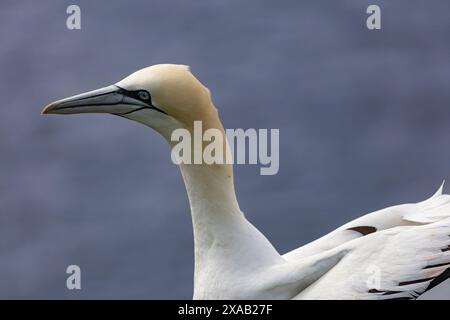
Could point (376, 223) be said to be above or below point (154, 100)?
below

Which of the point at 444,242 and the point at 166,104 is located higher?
the point at 166,104

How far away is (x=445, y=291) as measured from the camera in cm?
728

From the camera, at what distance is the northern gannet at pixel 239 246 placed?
6.96m

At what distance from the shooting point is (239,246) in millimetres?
7148

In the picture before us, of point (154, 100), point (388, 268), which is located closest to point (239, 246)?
point (388, 268)

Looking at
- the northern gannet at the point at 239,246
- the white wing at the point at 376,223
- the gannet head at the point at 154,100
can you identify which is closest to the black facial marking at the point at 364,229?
the white wing at the point at 376,223

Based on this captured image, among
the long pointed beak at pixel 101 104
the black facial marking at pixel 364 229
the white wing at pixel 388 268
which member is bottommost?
the white wing at pixel 388 268

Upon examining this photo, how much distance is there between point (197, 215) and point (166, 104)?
61cm

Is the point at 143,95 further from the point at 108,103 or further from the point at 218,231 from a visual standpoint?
the point at 218,231

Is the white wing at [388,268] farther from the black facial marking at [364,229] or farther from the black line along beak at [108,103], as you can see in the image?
the black line along beak at [108,103]

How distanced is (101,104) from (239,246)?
1.00 metres
